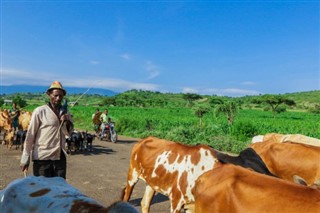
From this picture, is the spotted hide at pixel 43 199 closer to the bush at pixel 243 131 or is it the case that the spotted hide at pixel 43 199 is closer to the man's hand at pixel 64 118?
the man's hand at pixel 64 118

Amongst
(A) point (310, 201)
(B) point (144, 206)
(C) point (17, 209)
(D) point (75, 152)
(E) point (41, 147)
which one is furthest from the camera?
(D) point (75, 152)

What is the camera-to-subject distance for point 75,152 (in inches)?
546

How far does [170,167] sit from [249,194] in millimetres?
2424

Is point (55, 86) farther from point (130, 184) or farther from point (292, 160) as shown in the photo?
point (292, 160)

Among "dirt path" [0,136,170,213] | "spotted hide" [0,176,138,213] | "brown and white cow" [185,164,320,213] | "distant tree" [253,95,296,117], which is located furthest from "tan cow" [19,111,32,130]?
"distant tree" [253,95,296,117]

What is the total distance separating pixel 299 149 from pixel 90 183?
5.43m

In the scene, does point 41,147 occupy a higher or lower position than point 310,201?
higher

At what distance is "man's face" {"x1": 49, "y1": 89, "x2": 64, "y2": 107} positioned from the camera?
13.7 ft

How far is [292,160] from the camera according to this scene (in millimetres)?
6523

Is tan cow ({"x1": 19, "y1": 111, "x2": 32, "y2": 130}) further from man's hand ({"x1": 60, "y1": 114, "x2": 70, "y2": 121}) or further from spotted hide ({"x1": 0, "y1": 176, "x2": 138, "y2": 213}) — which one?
spotted hide ({"x1": 0, "y1": 176, "x2": 138, "y2": 213})

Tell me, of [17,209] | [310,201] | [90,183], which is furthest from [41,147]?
[90,183]

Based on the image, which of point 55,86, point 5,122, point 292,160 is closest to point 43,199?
point 55,86

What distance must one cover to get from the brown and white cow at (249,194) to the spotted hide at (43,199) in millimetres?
1777

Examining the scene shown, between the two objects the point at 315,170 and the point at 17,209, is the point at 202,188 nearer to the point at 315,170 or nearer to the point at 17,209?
the point at 17,209
